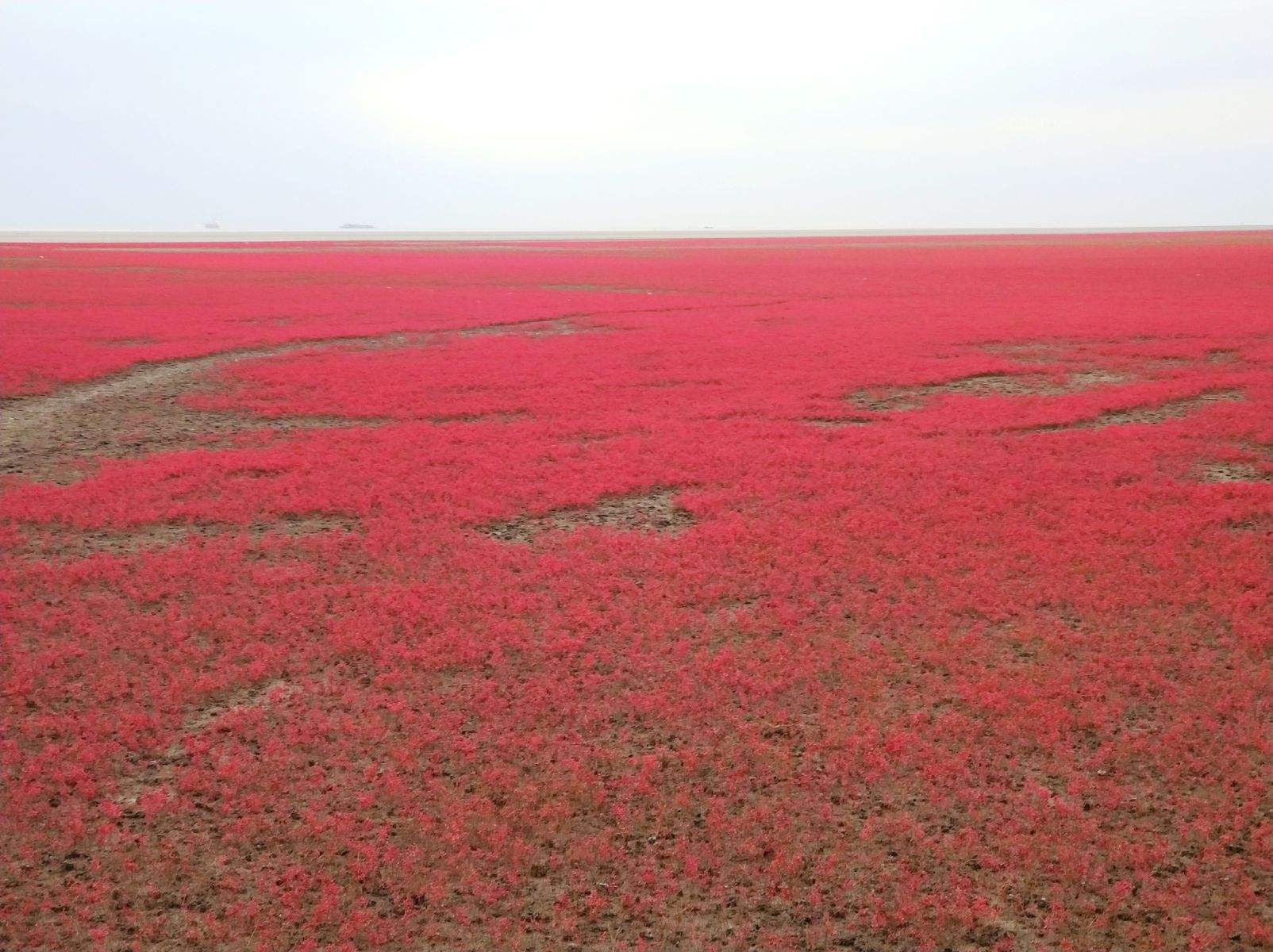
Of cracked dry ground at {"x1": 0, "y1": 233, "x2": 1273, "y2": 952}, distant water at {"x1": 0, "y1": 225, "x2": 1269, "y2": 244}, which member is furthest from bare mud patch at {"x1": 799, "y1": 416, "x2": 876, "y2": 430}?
distant water at {"x1": 0, "y1": 225, "x2": 1269, "y2": 244}

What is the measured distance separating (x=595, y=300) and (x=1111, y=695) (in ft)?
95.0

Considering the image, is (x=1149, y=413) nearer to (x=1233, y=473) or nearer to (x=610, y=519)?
(x=1233, y=473)

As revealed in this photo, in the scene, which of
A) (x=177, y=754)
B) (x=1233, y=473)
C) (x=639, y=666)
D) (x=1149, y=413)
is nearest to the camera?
(x=177, y=754)

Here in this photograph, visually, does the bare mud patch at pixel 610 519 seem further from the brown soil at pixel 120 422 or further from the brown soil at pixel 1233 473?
the brown soil at pixel 1233 473

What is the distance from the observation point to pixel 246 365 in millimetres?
20875

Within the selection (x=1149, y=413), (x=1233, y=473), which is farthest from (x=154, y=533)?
(x=1149, y=413)

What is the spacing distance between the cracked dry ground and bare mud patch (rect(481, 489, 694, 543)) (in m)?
0.08

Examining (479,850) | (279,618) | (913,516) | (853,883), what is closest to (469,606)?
(279,618)

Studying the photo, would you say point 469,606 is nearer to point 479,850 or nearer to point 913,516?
point 479,850

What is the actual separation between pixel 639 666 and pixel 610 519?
3704 mm

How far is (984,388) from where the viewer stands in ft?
59.3

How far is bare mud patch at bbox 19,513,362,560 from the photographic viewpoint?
33.7 ft

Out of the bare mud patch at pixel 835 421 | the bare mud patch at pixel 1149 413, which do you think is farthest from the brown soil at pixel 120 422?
the bare mud patch at pixel 1149 413

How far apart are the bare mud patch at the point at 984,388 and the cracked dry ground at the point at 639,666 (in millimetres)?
216
